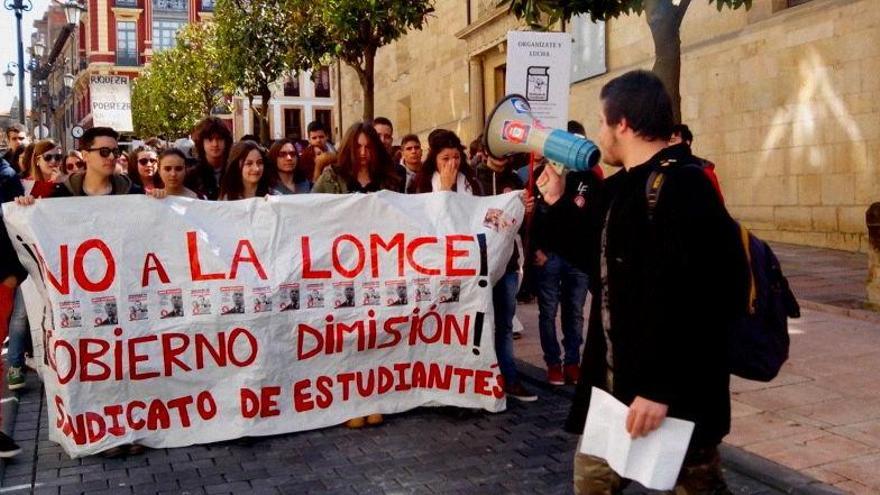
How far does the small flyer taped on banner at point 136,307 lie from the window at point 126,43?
69.0 metres

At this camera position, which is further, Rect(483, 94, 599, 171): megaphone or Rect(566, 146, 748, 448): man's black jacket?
Rect(483, 94, 599, 171): megaphone

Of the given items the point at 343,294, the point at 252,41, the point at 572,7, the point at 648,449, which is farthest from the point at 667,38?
the point at 252,41

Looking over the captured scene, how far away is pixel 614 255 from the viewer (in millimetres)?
2629

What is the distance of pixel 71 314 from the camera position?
5.00m

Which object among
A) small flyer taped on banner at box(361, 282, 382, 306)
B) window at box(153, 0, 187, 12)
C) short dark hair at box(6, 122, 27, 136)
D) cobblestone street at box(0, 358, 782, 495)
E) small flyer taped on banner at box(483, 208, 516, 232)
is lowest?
cobblestone street at box(0, 358, 782, 495)

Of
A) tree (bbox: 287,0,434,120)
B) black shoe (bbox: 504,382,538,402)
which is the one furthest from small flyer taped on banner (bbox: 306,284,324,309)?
tree (bbox: 287,0,434,120)

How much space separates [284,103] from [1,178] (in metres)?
53.2

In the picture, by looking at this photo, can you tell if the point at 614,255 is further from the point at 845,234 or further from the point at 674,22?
the point at 845,234

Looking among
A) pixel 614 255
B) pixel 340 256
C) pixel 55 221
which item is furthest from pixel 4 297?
pixel 614 255

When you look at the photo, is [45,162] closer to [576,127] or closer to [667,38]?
[576,127]

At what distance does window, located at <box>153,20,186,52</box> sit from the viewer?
7056 centimetres

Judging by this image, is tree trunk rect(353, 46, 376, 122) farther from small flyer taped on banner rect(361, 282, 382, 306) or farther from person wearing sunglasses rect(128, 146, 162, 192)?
small flyer taped on banner rect(361, 282, 382, 306)

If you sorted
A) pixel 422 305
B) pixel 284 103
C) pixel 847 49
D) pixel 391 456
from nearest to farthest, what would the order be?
pixel 391 456, pixel 422 305, pixel 847 49, pixel 284 103

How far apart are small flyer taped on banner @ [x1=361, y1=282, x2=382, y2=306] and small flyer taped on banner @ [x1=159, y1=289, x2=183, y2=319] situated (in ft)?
3.40
